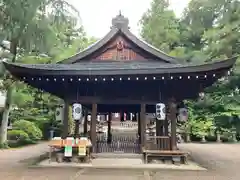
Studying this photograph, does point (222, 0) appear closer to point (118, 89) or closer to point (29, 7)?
point (118, 89)

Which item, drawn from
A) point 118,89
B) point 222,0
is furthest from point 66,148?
point 222,0

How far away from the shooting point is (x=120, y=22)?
1098 centimetres

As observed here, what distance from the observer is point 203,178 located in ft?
23.1

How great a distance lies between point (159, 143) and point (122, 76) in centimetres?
284

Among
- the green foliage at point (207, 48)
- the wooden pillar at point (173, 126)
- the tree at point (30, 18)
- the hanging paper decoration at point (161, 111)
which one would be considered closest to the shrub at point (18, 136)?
the hanging paper decoration at point (161, 111)

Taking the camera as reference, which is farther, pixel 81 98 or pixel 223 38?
pixel 223 38

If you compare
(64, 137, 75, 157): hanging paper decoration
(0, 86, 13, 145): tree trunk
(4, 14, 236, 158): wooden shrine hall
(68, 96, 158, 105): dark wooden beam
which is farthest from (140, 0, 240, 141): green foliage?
(0, 86, 13, 145): tree trunk

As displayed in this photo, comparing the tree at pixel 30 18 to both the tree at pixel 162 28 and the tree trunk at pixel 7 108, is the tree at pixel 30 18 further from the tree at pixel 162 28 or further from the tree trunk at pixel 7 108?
the tree at pixel 162 28

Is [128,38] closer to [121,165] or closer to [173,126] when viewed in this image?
[173,126]

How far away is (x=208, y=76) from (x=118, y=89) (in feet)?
10.9

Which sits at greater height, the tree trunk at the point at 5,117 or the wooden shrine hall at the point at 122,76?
the wooden shrine hall at the point at 122,76

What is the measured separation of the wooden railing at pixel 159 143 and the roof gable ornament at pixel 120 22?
4.68 meters

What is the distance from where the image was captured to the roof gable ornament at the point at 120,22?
35.6 feet

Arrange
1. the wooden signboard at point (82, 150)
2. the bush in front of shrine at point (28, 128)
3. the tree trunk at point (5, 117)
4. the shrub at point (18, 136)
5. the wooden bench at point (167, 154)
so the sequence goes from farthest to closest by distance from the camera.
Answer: the bush in front of shrine at point (28, 128), the shrub at point (18, 136), the tree trunk at point (5, 117), the wooden bench at point (167, 154), the wooden signboard at point (82, 150)
